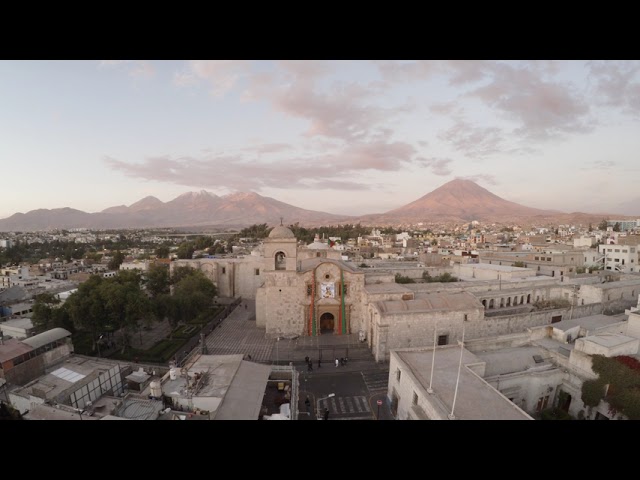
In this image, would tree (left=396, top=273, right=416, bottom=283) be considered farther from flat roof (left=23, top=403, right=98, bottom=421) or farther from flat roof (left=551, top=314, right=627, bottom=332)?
flat roof (left=23, top=403, right=98, bottom=421)

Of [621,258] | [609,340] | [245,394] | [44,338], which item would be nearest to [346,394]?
[245,394]

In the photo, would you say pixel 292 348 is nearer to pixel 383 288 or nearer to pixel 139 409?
pixel 383 288

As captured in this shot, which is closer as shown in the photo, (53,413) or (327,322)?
(53,413)

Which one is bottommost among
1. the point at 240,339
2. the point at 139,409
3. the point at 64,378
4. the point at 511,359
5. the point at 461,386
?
the point at 240,339

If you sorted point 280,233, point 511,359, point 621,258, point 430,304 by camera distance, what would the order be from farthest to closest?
1. point 621,258
2. point 280,233
3. point 430,304
4. point 511,359

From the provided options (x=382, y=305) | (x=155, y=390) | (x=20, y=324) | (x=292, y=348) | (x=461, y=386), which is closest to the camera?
(x=155, y=390)
